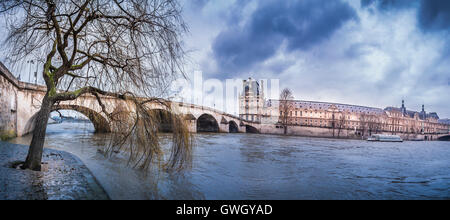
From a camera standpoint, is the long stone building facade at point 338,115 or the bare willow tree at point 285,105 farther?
the long stone building facade at point 338,115

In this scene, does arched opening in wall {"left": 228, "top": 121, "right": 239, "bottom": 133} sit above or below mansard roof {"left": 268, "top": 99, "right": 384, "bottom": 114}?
below

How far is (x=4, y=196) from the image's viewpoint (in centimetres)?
290

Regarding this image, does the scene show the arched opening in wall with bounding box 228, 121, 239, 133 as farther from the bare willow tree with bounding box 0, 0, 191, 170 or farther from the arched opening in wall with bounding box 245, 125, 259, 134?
the bare willow tree with bounding box 0, 0, 191, 170

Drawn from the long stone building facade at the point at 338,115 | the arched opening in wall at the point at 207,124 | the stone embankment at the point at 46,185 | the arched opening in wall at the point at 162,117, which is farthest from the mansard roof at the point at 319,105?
the stone embankment at the point at 46,185

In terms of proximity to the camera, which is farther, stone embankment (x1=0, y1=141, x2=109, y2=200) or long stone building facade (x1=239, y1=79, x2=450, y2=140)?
long stone building facade (x1=239, y1=79, x2=450, y2=140)

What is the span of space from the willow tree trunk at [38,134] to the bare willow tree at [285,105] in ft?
164

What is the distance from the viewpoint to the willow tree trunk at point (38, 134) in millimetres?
4428

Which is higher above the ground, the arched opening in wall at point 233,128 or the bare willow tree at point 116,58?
the bare willow tree at point 116,58

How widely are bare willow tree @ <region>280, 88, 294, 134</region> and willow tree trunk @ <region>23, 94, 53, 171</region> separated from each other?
5010cm

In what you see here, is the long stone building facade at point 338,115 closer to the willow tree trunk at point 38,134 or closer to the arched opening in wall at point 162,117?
the arched opening in wall at point 162,117

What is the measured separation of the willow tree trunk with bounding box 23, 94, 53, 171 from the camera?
4.43m

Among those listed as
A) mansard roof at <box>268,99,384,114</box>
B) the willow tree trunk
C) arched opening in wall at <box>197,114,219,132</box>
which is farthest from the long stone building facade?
the willow tree trunk

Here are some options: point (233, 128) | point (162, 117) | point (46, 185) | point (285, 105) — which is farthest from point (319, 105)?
point (46, 185)
